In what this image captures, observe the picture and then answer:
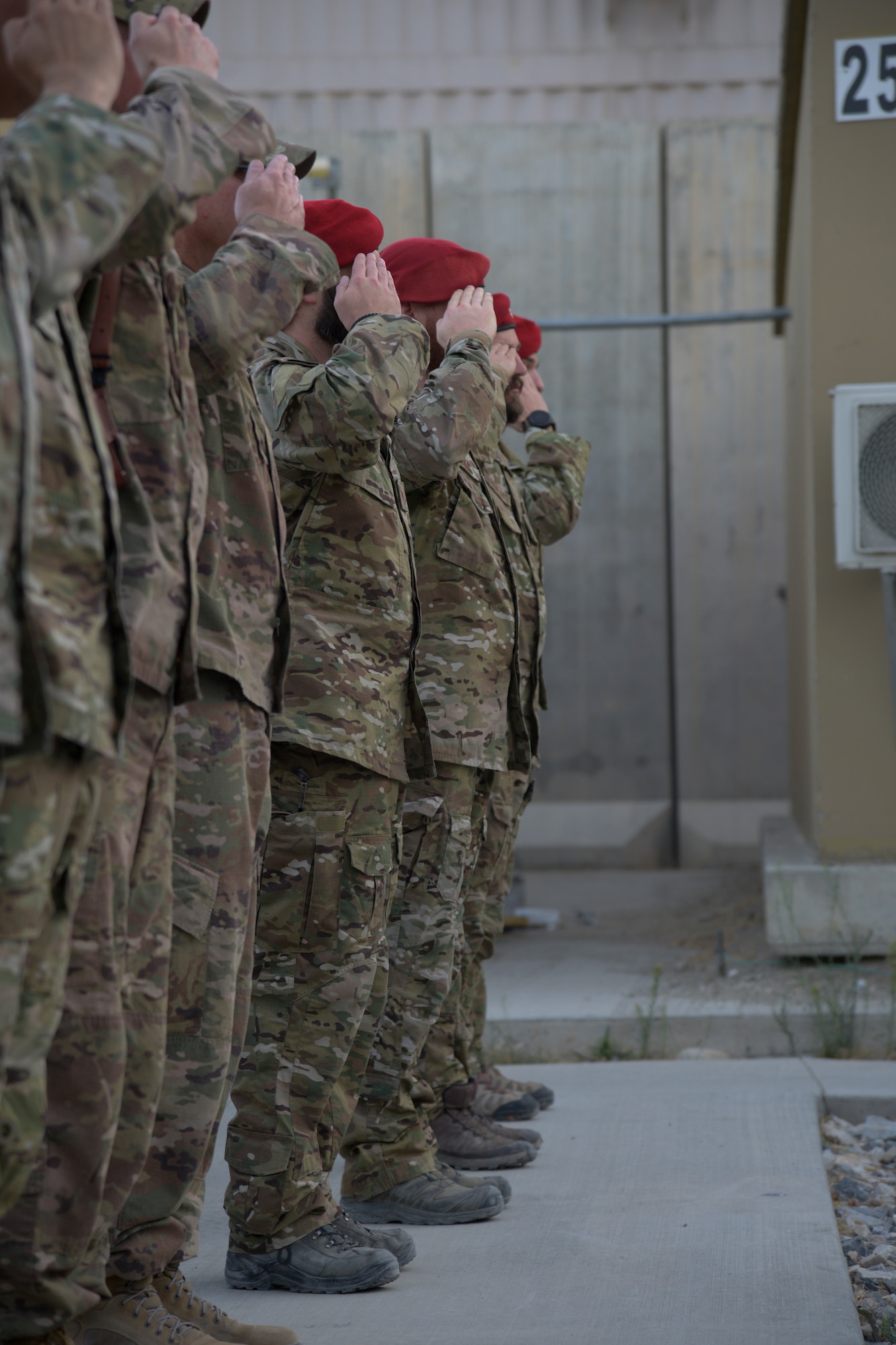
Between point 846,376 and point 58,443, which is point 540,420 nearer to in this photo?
point 846,376

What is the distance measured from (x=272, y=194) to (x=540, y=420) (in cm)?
244

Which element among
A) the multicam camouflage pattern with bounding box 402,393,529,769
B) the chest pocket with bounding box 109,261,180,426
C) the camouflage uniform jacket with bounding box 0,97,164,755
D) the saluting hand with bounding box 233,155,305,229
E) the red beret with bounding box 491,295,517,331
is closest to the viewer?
the camouflage uniform jacket with bounding box 0,97,164,755

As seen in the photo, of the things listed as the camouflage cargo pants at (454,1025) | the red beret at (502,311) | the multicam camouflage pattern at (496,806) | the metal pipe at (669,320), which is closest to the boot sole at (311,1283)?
the camouflage cargo pants at (454,1025)

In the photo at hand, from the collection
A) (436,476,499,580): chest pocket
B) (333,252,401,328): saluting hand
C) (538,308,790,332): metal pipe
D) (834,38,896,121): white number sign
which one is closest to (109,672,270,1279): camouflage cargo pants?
(333,252,401,328): saluting hand

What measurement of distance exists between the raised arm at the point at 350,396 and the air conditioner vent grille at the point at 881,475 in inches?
103

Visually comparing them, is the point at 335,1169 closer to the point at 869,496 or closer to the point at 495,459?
the point at 495,459

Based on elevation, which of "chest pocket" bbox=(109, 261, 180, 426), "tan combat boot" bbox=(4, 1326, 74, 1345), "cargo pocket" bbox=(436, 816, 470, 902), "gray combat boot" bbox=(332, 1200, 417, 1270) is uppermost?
"chest pocket" bbox=(109, 261, 180, 426)

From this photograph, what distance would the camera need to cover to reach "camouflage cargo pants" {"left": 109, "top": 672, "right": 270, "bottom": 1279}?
6.70ft

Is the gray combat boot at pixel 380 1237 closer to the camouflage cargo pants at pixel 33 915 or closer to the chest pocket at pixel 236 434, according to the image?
the camouflage cargo pants at pixel 33 915

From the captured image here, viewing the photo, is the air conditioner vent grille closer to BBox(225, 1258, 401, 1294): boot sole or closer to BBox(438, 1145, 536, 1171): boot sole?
BBox(438, 1145, 536, 1171): boot sole

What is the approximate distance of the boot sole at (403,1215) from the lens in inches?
125

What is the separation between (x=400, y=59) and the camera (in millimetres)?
9602

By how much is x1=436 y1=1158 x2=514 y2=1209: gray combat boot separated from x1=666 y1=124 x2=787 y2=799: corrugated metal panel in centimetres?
618

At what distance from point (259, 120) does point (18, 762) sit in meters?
0.95
